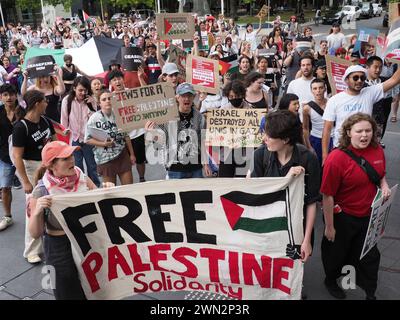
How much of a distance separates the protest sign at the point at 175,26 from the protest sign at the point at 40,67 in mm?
2100

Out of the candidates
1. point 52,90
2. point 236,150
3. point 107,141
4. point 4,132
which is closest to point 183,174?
point 236,150

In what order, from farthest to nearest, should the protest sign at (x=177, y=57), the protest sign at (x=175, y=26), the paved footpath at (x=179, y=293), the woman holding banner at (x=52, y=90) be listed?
1. the protest sign at (x=175, y=26)
2. the protest sign at (x=177, y=57)
3. the woman holding banner at (x=52, y=90)
4. the paved footpath at (x=179, y=293)

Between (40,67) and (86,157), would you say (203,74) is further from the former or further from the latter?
(40,67)

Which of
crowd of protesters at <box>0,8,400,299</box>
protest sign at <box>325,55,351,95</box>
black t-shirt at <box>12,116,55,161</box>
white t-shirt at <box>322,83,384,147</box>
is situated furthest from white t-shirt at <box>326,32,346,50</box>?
black t-shirt at <box>12,116,55,161</box>

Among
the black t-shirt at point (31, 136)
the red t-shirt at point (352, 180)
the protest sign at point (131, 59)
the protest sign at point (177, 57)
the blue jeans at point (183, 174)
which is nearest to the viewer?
the red t-shirt at point (352, 180)

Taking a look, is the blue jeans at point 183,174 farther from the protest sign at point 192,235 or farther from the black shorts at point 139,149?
the black shorts at point 139,149

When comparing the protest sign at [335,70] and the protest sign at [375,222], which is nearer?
the protest sign at [375,222]

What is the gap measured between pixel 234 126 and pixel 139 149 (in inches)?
74.4

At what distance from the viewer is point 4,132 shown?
5199mm

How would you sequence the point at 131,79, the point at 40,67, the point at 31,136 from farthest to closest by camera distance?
the point at 131,79
the point at 40,67
the point at 31,136

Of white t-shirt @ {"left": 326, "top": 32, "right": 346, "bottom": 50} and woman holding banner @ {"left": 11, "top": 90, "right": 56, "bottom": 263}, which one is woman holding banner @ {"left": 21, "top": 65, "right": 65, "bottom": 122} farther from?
white t-shirt @ {"left": 326, "top": 32, "right": 346, "bottom": 50}

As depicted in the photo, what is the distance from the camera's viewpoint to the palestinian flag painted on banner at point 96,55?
408 inches

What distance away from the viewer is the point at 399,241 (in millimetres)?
4629

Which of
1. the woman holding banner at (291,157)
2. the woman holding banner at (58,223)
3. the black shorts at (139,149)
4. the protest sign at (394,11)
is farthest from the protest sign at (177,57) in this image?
the woman holding banner at (58,223)
